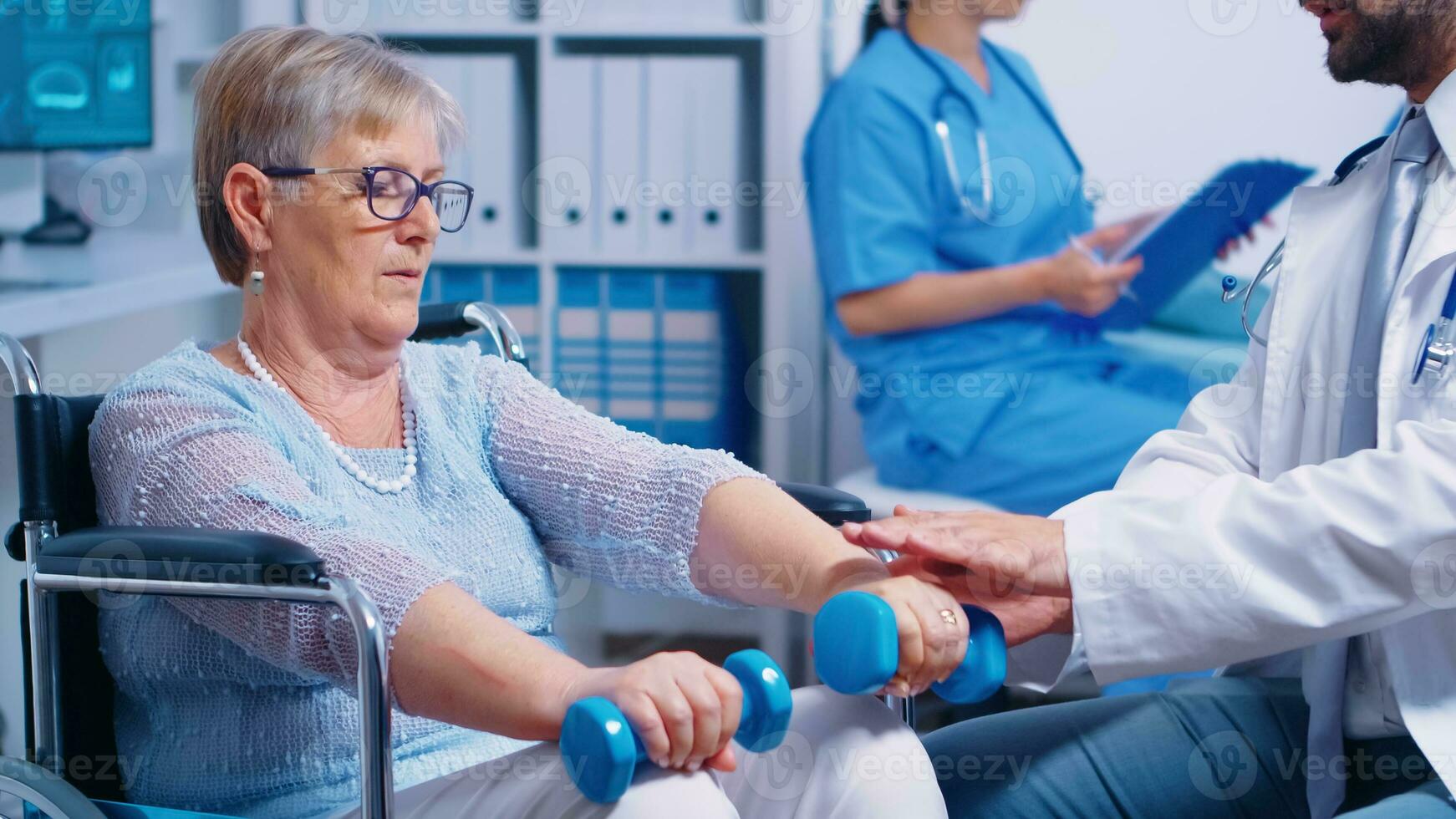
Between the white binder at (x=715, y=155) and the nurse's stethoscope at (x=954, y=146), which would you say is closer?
the nurse's stethoscope at (x=954, y=146)

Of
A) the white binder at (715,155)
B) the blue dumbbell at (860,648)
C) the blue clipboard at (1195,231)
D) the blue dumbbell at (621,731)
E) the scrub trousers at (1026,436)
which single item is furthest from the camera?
the white binder at (715,155)

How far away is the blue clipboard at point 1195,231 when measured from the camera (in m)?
2.30

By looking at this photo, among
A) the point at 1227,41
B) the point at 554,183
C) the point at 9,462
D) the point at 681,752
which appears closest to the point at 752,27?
the point at 554,183

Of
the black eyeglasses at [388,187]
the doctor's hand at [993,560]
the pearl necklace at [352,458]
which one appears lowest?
the doctor's hand at [993,560]

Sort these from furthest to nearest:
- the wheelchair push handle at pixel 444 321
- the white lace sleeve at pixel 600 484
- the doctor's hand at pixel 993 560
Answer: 1. the wheelchair push handle at pixel 444 321
2. the white lace sleeve at pixel 600 484
3. the doctor's hand at pixel 993 560

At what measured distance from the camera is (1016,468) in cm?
214

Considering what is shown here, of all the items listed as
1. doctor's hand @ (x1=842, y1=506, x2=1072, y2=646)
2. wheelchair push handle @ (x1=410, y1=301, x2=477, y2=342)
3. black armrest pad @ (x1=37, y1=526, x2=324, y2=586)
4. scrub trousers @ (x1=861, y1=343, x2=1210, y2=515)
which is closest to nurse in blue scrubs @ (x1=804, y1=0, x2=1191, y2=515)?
scrub trousers @ (x1=861, y1=343, x2=1210, y2=515)

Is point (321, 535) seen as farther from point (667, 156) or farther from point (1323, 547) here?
point (667, 156)

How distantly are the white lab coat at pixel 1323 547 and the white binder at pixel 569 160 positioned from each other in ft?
5.37

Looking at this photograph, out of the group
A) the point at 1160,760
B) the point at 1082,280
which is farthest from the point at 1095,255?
the point at 1160,760

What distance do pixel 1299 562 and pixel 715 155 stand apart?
68.6 inches

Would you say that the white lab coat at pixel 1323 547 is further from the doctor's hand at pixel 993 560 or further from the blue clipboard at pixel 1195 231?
the blue clipboard at pixel 1195 231

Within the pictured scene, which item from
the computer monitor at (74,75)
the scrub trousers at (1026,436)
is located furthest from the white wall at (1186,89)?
the computer monitor at (74,75)

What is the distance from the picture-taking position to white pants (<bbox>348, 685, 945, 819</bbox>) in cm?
87
